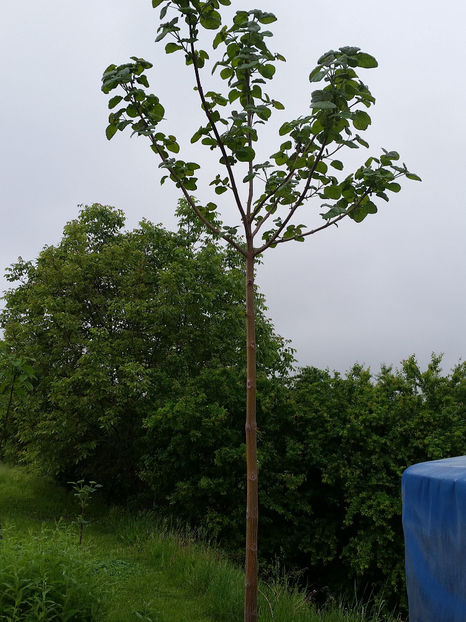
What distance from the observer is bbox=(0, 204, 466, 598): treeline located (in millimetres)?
14289

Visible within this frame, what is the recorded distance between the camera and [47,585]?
187 inches

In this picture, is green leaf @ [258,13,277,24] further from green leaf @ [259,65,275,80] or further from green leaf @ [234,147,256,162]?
green leaf @ [234,147,256,162]

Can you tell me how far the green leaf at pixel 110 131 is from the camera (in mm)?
4725

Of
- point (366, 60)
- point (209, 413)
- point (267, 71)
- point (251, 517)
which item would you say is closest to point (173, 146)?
point (267, 71)

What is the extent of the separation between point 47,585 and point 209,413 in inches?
386

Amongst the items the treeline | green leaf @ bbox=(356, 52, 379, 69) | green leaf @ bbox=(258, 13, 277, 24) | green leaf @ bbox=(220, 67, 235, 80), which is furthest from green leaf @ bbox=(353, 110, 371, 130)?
the treeline

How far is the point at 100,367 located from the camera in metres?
15.8

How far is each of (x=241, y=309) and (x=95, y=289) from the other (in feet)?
16.4

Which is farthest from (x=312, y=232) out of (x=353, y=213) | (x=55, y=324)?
(x=55, y=324)

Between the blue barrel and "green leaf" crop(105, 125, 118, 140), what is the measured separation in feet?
12.7

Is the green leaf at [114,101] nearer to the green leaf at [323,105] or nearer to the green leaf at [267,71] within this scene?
the green leaf at [267,71]

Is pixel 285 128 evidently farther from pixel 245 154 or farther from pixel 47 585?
pixel 47 585

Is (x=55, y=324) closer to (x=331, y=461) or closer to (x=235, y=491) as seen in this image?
(x=235, y=491)

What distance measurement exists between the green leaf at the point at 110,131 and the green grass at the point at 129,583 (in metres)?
3.77
